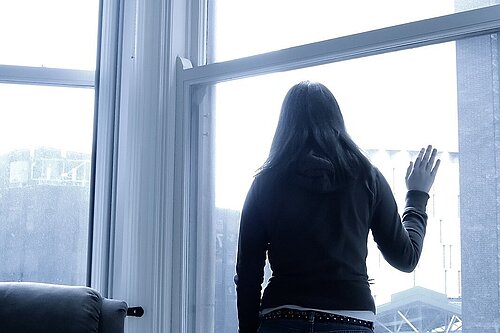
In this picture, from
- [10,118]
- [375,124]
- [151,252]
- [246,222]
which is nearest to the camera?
[246,222]

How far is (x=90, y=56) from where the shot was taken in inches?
103

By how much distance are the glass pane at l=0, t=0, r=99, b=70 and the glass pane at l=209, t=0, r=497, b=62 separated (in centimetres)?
49

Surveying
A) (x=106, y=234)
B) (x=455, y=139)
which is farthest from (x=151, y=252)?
(x=455, y=139)

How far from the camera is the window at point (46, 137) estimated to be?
2.48m

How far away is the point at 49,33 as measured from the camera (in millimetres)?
2598

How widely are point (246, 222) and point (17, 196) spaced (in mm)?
1097

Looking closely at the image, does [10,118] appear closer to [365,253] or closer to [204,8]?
Answer: [204,8]

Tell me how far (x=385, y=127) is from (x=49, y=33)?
133cm

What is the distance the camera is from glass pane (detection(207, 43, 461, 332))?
186cm

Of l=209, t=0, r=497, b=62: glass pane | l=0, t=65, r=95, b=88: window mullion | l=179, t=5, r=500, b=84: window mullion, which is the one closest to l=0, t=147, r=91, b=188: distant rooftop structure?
l=0, t=65, r=95, b=88: window mullion

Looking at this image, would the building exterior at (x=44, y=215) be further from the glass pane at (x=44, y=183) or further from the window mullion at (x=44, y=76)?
the window mullion at (x=44, y=76)

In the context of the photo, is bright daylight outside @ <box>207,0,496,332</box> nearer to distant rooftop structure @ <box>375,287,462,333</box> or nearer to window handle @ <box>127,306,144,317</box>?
distant rooftop structure @ <box>375,287,462,333</box>

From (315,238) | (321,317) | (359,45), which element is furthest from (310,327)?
(359,45)

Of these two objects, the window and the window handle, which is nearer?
the window handle
